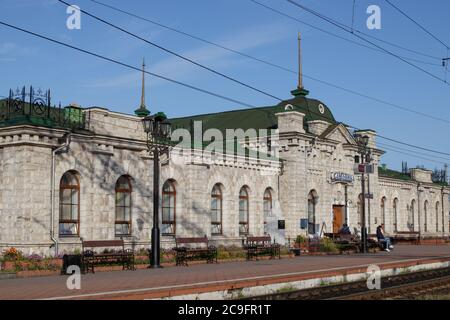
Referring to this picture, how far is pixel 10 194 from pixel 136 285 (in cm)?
962

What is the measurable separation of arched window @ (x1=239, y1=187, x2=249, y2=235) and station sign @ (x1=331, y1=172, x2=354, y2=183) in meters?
7.65

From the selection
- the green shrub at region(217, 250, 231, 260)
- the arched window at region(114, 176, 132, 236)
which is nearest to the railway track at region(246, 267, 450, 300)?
the green shrub at region(217, 250, 231, 260)

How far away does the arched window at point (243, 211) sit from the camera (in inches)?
A: 1324

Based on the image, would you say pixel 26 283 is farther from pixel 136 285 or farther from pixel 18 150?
pixel 18 150

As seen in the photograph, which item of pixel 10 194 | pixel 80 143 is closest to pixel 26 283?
pixel 10 194

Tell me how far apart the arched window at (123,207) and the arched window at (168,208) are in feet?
7.02

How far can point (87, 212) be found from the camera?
25250 mm

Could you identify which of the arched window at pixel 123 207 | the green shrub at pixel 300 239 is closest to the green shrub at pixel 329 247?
the green shrub at pixel 300 239

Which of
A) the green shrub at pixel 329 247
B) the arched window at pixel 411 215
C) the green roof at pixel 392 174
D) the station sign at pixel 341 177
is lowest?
the green shrub at pixel 329 247

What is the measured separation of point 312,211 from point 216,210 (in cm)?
803

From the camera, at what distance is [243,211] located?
111 ft

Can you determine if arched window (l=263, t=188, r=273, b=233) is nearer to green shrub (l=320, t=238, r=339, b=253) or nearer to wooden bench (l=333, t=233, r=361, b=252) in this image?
wooden bench (l=333, t=233, r=361, b=252)

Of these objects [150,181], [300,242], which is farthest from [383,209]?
[150,181]

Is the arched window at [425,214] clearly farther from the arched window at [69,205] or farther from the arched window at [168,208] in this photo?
the arched window at [69,205]
